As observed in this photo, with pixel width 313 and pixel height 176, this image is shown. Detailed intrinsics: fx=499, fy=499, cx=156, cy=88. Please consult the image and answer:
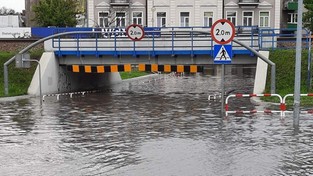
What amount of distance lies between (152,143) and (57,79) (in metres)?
22.6

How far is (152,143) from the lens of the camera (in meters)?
14.4

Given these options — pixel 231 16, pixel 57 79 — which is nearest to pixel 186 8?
pixel 231 16

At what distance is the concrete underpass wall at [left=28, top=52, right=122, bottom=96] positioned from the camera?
111 ft

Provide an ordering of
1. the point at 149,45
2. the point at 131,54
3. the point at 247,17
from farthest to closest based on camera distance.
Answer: the point at 247,17
the point at 149,45
the point at 131,54

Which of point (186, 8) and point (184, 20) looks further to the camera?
point (184, 20)

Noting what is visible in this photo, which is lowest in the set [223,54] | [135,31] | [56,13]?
[223,54]

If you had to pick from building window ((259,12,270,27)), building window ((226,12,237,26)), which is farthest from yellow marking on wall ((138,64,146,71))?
building window ((259,12,270,27))

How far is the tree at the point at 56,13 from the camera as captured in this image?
60244 mm

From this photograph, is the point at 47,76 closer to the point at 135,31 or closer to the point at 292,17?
the point at 135,31

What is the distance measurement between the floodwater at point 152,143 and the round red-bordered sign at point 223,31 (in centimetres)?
305

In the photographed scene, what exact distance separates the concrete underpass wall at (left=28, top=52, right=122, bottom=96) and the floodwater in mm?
10381

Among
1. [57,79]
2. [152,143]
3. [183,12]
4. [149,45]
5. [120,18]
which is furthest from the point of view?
[120,18]

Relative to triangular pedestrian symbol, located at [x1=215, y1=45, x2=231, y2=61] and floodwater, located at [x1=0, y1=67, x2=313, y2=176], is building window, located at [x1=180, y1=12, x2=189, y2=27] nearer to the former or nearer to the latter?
floodwater, located at [x1=0, y1=67, x2=313, y2=176]

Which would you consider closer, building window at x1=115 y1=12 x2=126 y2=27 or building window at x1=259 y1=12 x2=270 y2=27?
building window at x1=259 y1=12 x2=270 y2=27
